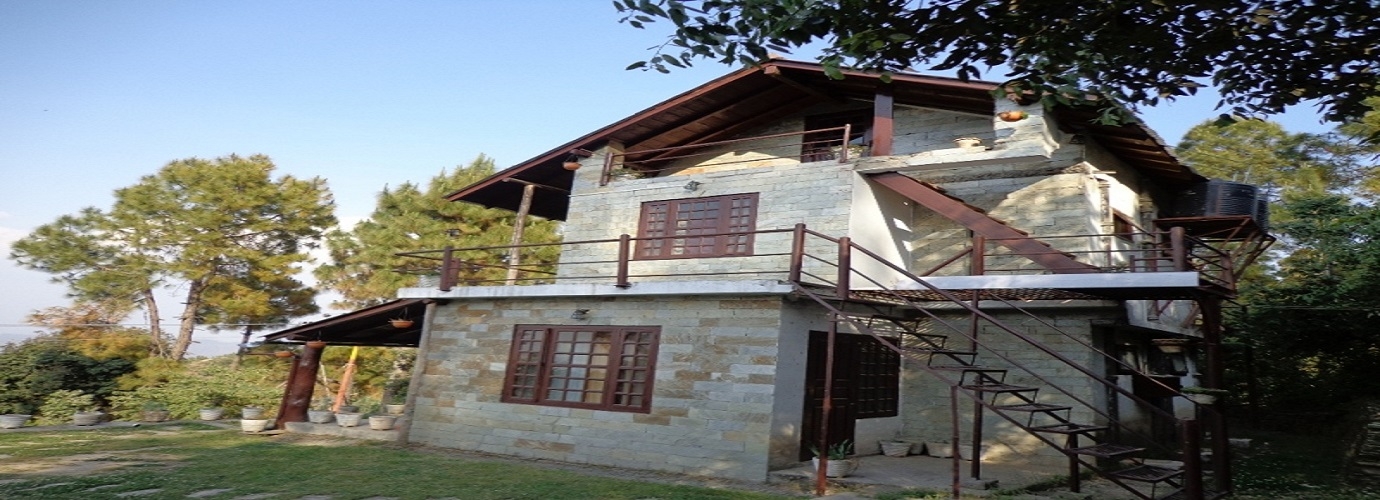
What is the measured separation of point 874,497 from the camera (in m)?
8.09

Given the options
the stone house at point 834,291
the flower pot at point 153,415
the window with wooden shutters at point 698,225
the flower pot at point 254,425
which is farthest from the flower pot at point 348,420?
the flower pot at point 153,415

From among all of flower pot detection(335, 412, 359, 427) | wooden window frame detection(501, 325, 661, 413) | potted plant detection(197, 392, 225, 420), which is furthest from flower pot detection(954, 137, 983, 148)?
potted plant detection(197, 392, 225, 420)

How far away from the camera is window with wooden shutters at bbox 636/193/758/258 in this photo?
12.4 metres

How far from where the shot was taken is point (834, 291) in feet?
33.3

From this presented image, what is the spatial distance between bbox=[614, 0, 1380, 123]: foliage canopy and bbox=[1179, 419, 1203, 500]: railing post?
2.90 m

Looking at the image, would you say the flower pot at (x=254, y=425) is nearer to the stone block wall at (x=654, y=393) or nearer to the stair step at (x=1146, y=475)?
the stone block wall at (x=654, y=393)

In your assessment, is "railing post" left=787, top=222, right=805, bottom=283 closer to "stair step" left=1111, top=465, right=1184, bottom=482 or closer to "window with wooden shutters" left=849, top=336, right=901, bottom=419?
"window with wooden shutters" left=849, top=336, right=901, bottom=419

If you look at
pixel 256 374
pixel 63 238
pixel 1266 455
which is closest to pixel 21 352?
pixel 256 374

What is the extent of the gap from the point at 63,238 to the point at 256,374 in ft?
31.9

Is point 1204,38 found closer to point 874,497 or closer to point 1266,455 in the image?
point 874,497

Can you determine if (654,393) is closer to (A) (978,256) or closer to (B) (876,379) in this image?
(B) (876,379)

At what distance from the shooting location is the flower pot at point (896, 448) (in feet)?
37.4

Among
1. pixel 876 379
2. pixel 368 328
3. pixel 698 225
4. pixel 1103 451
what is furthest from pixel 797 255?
pixel 368 328

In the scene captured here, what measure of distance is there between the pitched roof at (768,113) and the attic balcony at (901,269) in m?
1.50
